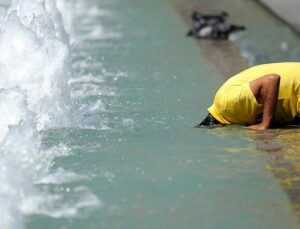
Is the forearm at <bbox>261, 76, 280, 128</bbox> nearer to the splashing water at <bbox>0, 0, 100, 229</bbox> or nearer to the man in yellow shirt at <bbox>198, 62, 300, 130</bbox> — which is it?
the man in yellow shirt at <bbox>198, 62, 300, 130</bbox>

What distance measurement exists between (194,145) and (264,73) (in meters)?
0.87

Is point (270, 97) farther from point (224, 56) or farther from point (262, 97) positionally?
point (224, 56)

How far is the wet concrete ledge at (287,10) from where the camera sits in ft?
41.3

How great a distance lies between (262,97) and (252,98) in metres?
0.08

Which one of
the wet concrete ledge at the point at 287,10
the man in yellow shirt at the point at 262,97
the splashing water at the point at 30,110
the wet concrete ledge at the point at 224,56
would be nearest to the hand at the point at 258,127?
the man in yellow shirt at the point at 262,97

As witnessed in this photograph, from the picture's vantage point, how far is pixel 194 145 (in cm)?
646

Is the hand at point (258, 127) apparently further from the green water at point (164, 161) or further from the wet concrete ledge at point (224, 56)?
the wet concrete ledge at point (224, 56)

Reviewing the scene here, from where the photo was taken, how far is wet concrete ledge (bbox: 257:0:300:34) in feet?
41.3

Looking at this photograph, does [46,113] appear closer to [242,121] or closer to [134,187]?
[242,121]

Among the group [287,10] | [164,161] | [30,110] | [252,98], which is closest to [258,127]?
[252,98]

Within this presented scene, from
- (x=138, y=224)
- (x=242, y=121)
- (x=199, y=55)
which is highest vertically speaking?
(x=199, y=55)

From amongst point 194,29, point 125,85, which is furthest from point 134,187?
point 194,29

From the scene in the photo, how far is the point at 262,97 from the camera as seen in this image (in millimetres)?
6730

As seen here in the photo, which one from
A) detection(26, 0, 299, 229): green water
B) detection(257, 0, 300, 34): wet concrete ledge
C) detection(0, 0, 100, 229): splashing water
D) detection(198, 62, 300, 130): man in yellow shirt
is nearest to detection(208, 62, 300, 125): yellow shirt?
detection(198, 62, 300, 130): man in yellow shirt
